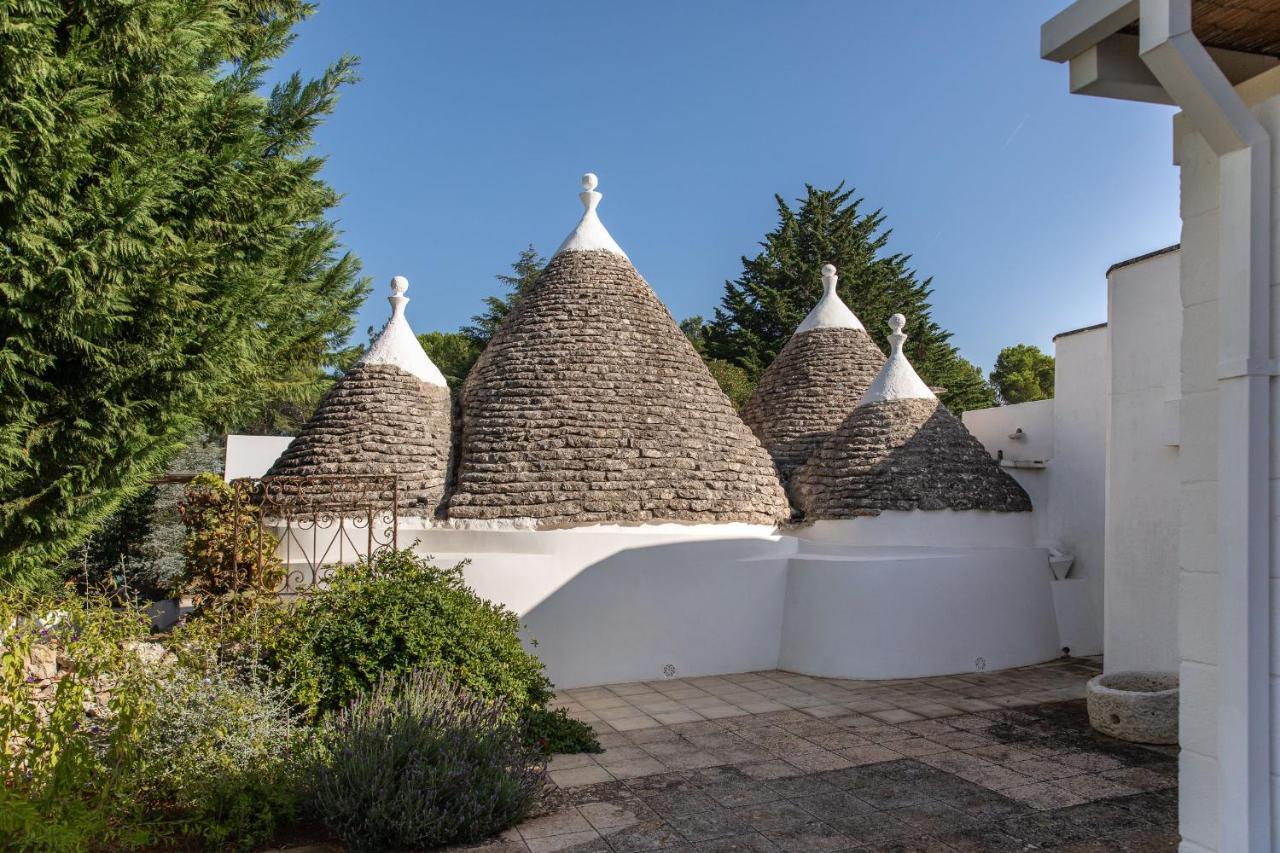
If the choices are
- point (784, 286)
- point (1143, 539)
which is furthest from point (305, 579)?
point (784, 286)

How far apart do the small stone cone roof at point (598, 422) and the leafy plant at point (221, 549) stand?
2.35m

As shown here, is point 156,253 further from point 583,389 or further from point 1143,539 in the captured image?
point 1143,539

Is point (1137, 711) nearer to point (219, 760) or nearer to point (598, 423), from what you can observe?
point (598, 423)

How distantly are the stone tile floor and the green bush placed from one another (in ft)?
3.44

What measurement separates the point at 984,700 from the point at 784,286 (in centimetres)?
2356

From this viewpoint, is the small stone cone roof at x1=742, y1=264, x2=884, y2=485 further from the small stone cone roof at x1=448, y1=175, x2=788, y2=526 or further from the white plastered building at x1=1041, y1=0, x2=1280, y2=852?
the white plastered building at x1=1041, y1=0, x2=1280, y2=852

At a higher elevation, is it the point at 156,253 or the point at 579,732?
Result: the point at 156,253

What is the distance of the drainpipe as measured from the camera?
381cm

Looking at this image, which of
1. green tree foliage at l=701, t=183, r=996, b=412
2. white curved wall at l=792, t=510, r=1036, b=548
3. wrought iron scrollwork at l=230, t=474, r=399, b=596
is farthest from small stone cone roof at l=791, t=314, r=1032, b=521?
green tree foliage at l=701, t=183, r=996, b=412

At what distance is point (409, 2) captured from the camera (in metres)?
10.2

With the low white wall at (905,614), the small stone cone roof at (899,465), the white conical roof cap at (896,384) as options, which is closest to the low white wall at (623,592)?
the low white wall at (905,614)

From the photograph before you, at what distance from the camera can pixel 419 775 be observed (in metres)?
5.59

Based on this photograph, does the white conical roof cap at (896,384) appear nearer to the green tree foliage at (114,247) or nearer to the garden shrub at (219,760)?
the green tree foliage at (114,247)

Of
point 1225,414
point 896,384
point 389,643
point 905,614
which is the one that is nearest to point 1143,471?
point 905,614
